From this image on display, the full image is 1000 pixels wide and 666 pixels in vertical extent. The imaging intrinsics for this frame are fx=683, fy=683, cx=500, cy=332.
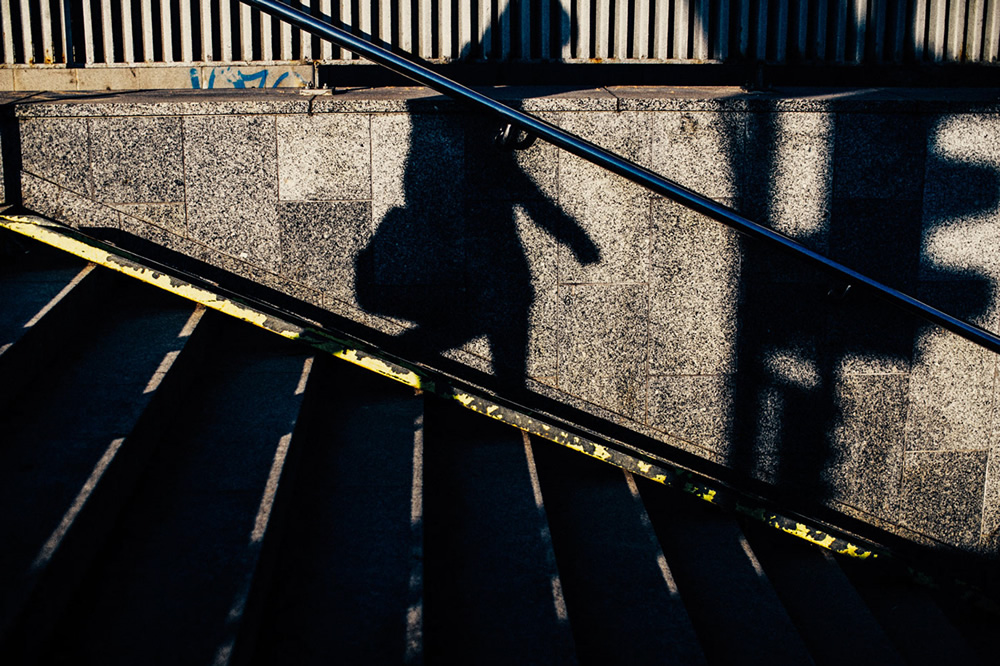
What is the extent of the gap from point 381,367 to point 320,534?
0.92m

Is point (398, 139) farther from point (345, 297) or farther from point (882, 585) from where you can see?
point (882, 585)

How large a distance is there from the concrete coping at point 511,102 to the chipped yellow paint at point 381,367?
1.16m

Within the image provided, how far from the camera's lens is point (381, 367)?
10.4ft

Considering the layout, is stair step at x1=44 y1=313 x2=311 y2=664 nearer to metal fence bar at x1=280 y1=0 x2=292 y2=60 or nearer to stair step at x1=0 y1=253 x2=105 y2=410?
stair step at x1=0 y1=253 x2=105 y2=410

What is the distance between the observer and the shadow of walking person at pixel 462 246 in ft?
10.8

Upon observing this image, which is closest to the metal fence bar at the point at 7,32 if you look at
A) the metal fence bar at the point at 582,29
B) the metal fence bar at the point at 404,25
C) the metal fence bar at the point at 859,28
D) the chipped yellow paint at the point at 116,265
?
the chipped yellow paint at the point at 116,265

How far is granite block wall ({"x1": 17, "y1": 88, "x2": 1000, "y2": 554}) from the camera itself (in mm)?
3273

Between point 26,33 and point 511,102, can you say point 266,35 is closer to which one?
point 26,33

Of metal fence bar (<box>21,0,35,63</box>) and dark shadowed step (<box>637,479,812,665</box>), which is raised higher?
metal fence bar (<box>21,0,35,63</box>)

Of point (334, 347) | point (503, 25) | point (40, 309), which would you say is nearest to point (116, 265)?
point (40, 309)

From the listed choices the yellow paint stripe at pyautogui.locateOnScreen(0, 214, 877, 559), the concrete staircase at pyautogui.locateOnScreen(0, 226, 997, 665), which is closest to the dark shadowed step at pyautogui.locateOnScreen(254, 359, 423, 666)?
the concrete staircase at pyautogui.locateOnScreen(0, 226, 997, 665)

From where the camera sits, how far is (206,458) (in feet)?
8.39

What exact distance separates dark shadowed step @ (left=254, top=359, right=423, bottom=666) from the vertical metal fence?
2.51 metres

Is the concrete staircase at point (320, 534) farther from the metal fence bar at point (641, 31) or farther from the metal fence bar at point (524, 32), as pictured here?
the metal fence bar at point (641, 31)
